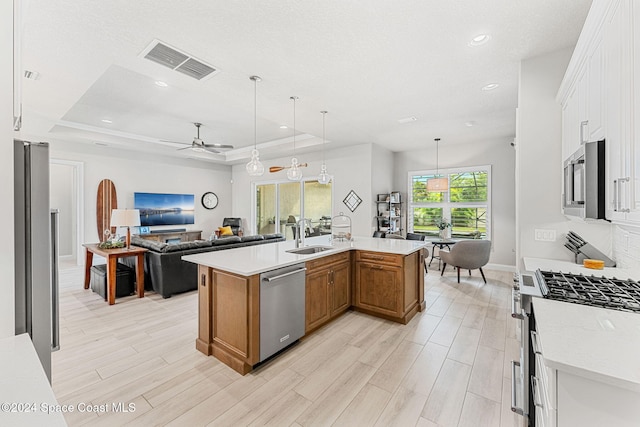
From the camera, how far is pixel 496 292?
4.35 metres

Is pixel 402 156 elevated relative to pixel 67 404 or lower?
elevated

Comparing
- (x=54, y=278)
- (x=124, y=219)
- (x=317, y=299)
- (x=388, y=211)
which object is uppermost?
(x=388, y=211)

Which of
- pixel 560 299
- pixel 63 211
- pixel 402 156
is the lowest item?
pixel 560 299

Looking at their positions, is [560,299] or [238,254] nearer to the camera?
[560,299]

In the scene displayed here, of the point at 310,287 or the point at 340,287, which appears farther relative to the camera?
the point at 340,287

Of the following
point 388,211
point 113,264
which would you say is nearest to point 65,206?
point 113,264

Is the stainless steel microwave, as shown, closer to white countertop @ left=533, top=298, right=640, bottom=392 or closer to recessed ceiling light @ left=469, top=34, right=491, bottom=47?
white countertop @ left=533, top=298, right=640, bottom=392

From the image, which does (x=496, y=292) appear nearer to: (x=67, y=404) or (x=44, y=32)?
(x=67, y=404)

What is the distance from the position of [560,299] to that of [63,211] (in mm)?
9776

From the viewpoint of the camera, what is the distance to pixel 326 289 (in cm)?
309

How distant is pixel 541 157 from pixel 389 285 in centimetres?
196

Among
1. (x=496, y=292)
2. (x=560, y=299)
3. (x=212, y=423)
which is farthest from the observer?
(x=496, y=292)

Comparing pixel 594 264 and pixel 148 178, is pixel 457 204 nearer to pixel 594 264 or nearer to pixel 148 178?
pixel 594 264

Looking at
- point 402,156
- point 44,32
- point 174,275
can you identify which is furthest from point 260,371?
point 402,156
